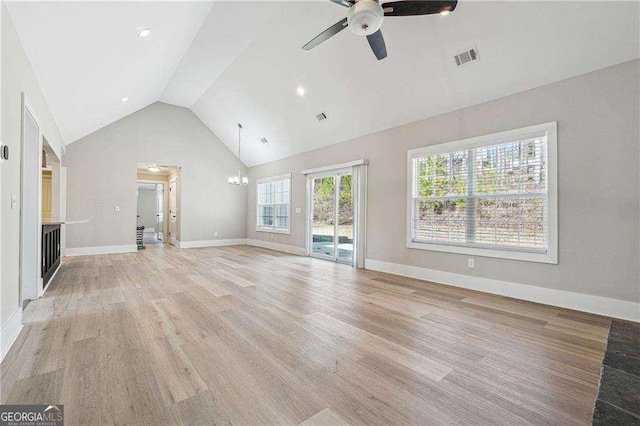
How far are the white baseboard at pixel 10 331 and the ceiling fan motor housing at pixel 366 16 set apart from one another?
368 centimetres

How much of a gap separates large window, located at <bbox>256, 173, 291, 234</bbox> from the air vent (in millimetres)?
4974

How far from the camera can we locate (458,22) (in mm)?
3385

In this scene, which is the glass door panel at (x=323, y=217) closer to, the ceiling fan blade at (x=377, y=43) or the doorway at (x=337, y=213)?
the doorway at (x=337, y=213)

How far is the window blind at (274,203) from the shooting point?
26.7 ft

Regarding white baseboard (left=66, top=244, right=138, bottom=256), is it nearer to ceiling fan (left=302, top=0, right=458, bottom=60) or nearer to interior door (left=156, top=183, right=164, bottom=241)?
interior door (left=156, top=183, right=164, bottom=241)

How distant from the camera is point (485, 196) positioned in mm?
4160

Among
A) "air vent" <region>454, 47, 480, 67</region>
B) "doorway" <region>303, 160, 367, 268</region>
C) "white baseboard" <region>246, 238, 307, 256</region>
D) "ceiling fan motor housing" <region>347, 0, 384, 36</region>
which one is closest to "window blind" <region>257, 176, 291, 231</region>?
"white baseboard" <region>246, 238, 307, 256</region>

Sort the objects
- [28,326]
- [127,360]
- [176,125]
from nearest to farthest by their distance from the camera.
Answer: [127,360], [28,326], [176,125]

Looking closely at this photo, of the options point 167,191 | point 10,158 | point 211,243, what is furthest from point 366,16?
point 167,191

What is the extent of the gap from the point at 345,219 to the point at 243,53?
12.4 ft

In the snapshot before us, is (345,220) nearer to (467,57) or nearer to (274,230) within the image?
(274,230)

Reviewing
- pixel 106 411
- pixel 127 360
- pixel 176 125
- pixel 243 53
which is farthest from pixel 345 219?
pixel 176 125

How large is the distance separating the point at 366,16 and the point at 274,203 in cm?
654

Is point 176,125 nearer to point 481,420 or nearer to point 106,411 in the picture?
point 106,411
